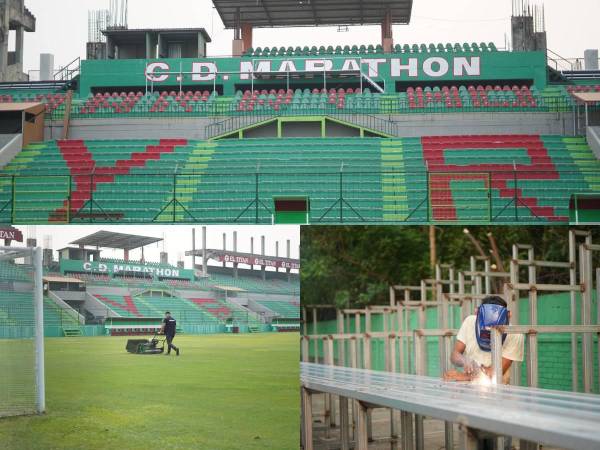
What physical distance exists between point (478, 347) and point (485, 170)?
12.8 m

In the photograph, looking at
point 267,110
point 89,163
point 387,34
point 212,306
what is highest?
point 387,34

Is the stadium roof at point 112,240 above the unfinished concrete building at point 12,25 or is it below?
below

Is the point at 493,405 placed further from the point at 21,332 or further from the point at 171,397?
the point at 21,332

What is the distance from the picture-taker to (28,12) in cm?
2273

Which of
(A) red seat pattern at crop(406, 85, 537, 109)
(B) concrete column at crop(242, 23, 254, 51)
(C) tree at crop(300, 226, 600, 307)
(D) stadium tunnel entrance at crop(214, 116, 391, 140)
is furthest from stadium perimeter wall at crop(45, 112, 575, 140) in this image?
(C) tree at crop(300, 226, 600, 307)

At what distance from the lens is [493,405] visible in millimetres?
3268

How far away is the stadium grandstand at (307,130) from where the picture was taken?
51.2 ft

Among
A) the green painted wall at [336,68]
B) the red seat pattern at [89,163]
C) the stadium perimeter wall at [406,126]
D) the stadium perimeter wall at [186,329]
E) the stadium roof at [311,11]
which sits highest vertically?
the stadium roof at [311,11]

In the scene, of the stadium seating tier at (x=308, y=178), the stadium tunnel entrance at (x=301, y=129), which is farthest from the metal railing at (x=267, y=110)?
the stadium seating tier at (x=308, y=178)

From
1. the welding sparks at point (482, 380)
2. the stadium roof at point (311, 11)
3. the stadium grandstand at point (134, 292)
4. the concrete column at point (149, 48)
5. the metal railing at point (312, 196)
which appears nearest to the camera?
the welding sparks at point (482, 380)

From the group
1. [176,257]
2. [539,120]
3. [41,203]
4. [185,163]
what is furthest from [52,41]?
[176,257]

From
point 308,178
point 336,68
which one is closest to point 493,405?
point 308,178

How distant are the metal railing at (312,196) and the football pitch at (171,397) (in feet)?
31.5

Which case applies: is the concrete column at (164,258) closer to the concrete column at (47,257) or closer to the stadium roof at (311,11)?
the concrete column at (47,257)
